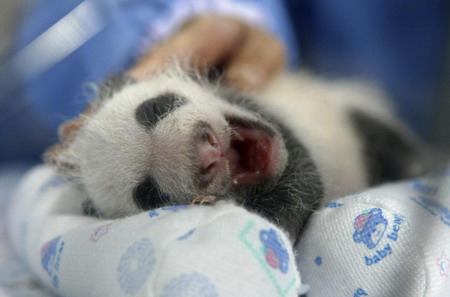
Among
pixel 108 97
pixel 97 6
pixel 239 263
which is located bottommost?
pixel 239 263

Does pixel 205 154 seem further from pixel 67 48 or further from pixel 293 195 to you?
pixel 67 48

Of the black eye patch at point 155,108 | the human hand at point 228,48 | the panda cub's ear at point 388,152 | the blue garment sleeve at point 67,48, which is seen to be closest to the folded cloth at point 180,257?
the black eye patch at point 155,108

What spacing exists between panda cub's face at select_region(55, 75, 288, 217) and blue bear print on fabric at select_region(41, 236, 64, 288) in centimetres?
7

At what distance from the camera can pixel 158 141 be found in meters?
0.52

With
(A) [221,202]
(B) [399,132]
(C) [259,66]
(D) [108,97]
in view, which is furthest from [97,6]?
(A) [221,202]

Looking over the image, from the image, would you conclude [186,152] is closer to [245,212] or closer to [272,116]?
[245,212]

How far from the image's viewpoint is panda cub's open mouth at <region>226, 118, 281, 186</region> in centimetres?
54

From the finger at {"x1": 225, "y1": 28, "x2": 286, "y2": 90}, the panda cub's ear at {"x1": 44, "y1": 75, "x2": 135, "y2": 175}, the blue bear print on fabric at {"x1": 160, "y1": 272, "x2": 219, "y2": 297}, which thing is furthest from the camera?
the finger at {"x1": 225, "y1": 28, "x2": 286, "y2": 90}

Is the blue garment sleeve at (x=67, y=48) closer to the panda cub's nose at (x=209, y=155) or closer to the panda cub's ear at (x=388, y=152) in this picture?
the panda cub's ear at (x=388, y=152)

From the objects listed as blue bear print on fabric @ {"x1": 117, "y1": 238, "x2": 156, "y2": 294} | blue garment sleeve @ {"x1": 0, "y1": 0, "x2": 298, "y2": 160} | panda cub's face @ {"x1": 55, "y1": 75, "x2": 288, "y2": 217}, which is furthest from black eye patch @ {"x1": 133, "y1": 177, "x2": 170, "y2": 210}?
blue garment sleeve @ {"x1": 0, "y1": 0, "x2": 298, "y2": 160}

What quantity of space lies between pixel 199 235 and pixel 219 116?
17 cm

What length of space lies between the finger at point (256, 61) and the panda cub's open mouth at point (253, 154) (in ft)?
0.89

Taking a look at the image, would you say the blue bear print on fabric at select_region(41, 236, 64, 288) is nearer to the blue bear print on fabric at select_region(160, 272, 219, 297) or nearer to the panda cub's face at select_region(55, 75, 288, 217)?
the panda cub's face at select_region(55, 75, 288, 217)

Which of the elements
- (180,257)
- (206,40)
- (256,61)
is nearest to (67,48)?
(206,40)
